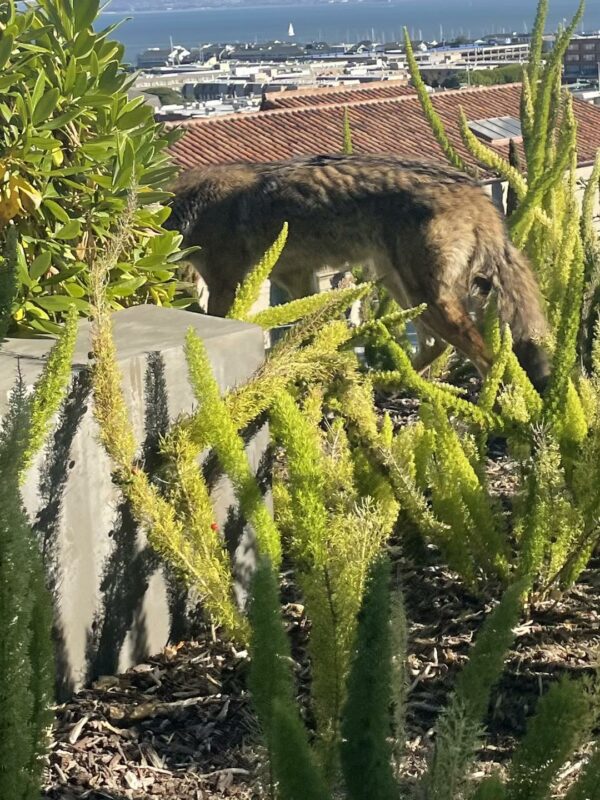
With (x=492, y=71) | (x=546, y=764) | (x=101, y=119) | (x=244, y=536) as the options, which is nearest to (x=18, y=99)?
(x=101, y=119)

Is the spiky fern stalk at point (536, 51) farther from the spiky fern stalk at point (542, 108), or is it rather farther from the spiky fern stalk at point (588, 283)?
the spiky fern stalk at point (588, 283)

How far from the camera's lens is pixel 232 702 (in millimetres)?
2846

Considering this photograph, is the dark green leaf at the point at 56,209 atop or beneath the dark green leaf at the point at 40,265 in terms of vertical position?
atop

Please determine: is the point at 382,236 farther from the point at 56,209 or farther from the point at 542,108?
the point at 56,209

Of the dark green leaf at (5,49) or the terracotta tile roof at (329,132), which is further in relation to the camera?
the terracotta tile roof at (329,132)

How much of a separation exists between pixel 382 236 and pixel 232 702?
13.7ft

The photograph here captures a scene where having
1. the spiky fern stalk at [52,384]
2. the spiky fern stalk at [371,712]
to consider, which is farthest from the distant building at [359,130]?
the spiky fern stalk at [371,712]

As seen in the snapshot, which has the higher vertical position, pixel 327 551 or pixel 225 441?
pixel 225 441

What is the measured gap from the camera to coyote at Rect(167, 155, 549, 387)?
5969mm

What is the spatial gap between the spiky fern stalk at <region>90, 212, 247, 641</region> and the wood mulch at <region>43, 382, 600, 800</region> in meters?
0.22

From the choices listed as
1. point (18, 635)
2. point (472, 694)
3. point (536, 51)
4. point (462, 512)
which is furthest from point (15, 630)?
point (536, 51)

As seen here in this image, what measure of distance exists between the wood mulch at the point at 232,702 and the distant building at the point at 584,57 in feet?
319

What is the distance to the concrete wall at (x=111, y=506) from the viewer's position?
2768mm

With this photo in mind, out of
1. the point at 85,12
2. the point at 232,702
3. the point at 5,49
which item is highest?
the point at 85,12
